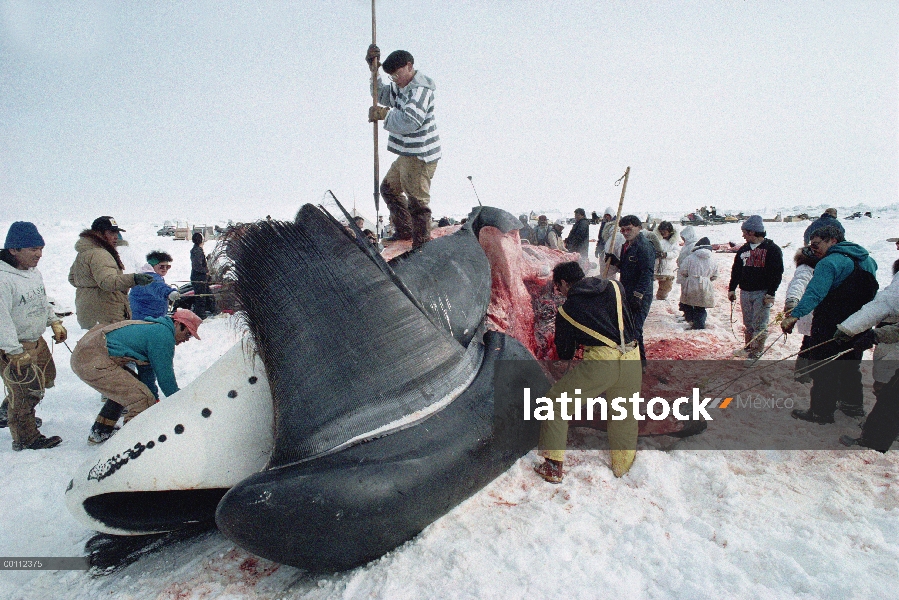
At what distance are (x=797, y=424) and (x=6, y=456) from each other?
7.13 m

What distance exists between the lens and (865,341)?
13.3 ft

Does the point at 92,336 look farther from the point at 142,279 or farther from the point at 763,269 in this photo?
the point at 763,269

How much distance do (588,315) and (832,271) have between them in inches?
103

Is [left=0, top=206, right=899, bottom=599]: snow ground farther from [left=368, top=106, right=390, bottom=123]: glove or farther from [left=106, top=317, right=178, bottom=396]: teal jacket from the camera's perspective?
[left=368, top=106, right=390, bottom=123]: glove

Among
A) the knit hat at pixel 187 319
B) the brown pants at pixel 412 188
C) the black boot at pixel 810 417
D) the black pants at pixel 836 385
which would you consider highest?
the brown pants at pixel 412 188

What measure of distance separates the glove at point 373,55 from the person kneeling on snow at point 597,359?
3.56 metres

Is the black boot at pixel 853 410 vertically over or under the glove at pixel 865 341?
under

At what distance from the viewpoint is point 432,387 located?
2.67 meters

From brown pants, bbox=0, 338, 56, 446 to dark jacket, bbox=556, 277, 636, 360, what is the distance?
15.6 feet

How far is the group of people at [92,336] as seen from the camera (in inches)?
161

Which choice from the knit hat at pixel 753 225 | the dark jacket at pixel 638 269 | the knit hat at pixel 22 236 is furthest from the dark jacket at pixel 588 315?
the knit hat at pixel 22 236

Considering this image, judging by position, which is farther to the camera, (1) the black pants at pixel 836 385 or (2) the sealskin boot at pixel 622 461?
(1) the black pants at pixel 836 385

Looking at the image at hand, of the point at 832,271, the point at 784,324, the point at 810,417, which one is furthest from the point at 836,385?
the point at 832,271

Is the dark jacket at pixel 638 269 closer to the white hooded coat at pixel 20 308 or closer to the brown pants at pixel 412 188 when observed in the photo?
the brown pants at pixel 412 188
